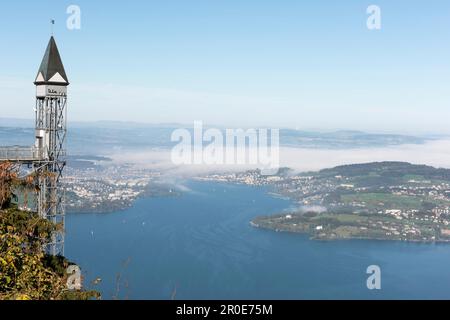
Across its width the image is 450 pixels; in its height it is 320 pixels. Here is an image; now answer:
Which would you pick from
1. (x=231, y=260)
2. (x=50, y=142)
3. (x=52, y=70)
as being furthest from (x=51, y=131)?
(x=231, y=260)

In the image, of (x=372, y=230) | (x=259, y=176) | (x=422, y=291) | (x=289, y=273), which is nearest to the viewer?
(x=422, y=291)

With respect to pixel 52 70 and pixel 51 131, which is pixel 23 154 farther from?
pixel 52 70

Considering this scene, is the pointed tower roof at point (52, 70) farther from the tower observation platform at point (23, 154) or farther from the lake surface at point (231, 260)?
the lake surface at point (231, 260)

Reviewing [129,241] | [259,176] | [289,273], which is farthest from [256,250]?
[259,176]

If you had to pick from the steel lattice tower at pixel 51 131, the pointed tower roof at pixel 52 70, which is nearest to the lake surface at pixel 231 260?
the steel lattice tower at pixel 51 131

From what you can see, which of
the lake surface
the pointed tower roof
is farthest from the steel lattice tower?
the lake surface

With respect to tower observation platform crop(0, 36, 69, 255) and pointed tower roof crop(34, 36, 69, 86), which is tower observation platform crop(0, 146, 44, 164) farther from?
pointed tower roof crop(34, 36, 69, 86)
